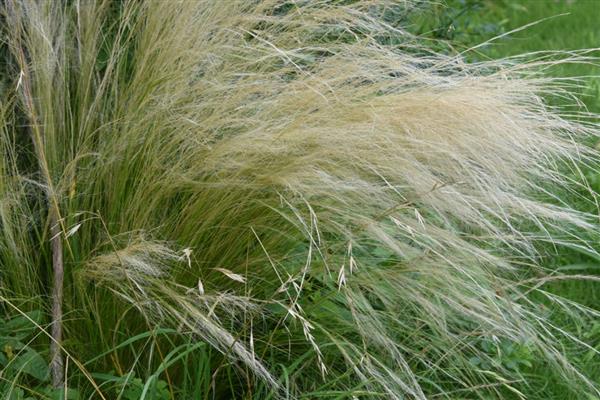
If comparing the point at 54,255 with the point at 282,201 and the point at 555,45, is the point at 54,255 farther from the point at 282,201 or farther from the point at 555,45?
the point at 555,45

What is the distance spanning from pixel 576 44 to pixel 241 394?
2928mm

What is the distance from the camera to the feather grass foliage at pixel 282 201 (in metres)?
2.21

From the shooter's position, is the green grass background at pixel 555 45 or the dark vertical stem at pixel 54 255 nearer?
the dark vertical stem at pixel 54 255

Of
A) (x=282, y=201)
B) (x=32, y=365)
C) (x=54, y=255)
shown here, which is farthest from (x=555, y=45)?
(x=32, y=365)

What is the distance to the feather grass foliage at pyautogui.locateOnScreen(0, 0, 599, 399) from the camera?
7.26 feet

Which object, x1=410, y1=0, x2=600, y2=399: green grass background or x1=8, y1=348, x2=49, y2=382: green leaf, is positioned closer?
x1=8, y1=348, x2=49, y2=382: green leaf

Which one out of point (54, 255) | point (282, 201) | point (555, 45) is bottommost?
point (555, 45)

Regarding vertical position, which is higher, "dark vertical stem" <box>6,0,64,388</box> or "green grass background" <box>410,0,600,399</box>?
"dark vertical stem" <box>6,0,64,388</box>

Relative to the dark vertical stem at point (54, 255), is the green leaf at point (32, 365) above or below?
below

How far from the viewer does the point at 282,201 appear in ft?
7.39

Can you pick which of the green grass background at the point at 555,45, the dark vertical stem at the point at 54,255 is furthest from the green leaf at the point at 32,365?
the green grass background at the point at 555,45

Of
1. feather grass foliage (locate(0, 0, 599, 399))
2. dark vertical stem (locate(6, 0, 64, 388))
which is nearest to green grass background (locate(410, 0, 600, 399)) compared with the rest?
feather grass foliage (locate(0, 0, 599, 399))

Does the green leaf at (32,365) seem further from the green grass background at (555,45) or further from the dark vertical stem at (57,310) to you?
the green grass background at (555,45)

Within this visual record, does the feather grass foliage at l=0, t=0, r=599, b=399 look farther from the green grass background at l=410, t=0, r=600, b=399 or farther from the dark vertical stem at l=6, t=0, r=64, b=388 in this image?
the green grass background at l=410, t=0, r=600, b=399
